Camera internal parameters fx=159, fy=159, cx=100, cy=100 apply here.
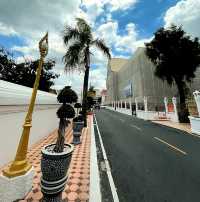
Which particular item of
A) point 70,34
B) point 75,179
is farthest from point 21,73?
point 75,179

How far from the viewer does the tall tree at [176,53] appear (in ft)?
85.1

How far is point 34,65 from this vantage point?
25.5 metres

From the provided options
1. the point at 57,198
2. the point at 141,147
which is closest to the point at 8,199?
the point at 57,198

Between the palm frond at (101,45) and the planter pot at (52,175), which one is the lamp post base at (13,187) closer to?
the planter pot at (52,175)

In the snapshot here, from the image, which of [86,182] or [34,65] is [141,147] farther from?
[34,65]

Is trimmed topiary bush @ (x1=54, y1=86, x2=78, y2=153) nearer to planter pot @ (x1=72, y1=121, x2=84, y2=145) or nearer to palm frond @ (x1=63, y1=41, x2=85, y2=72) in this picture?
planter pot @ (x1=72, y1=121, x2=84, y2=145)

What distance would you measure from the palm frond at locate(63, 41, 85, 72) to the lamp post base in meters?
11.1

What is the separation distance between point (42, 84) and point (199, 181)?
82.3 ft

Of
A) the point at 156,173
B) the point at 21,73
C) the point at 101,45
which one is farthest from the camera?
the point at 21,73

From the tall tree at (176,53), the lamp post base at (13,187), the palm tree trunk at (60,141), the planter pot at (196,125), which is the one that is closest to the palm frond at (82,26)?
the planter pot at (196,125)

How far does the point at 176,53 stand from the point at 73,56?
19135 millimetres

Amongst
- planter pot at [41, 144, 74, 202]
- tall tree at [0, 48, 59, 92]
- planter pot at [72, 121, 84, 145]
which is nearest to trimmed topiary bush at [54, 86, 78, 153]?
planter pot at [41, 144, 74, 202]

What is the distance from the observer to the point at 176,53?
25484 mm

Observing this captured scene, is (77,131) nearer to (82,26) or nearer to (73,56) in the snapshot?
(73,56)
